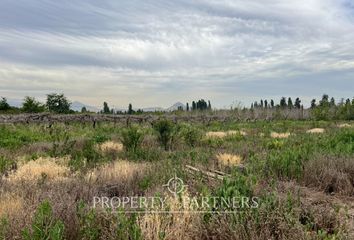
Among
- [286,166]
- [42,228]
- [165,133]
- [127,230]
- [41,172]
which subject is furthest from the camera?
[165,133]

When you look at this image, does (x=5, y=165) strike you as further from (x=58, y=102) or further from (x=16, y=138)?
(x=58, y=102)

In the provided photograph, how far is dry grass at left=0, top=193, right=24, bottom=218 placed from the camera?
4480 mm

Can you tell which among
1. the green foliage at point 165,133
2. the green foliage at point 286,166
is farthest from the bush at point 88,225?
the green foliage at point 165,133

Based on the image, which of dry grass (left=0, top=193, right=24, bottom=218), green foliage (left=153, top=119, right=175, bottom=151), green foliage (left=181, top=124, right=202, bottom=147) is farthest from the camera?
green foliage (left=181, top=124, right=202, bottom=147)

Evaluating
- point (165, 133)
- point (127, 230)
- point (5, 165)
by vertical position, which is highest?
point (165, 133)

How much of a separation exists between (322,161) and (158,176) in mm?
3264

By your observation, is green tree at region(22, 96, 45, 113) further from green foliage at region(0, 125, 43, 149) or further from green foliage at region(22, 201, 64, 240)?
green foliage at region(22, 201, 64, 240)

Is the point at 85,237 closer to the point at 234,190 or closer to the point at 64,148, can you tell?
the point at 234,190

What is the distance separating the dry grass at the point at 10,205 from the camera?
4.48 meters

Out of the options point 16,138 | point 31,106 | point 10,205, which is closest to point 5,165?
point 10,205

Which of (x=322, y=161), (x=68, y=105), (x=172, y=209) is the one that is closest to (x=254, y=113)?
(x=68, y=105)

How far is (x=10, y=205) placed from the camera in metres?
4.82

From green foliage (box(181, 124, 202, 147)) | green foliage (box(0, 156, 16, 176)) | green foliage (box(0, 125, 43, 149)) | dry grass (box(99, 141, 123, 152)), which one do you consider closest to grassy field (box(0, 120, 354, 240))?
green foliage (box(0, 156, 16, 176))

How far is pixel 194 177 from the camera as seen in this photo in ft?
21.7
